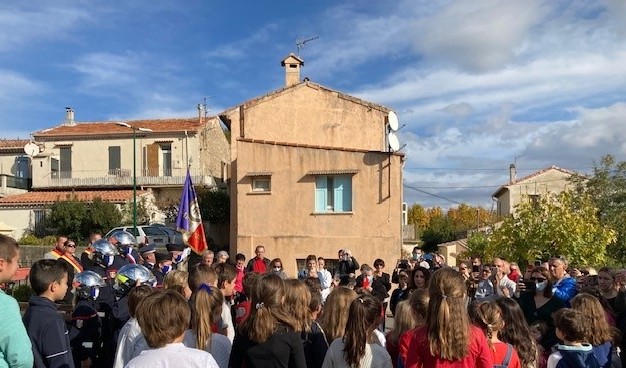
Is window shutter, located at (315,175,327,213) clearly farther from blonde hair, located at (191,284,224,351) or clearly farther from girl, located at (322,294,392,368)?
girl, located at (322,294,392,368)

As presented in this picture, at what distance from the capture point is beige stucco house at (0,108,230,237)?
45.0 m

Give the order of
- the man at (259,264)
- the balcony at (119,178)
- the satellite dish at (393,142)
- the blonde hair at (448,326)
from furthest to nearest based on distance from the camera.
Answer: the balcony at (119,178) → the satellite dish at (393,142) → the man at (259,264) → the blonde hair at (448,326)

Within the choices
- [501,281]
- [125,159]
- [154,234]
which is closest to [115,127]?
[125,159]

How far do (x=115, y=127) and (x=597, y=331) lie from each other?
4496 cm

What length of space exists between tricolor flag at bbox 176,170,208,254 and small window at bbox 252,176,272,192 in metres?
7.86

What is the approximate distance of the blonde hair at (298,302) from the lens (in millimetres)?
5039

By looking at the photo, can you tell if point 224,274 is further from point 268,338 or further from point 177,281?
point 268,338

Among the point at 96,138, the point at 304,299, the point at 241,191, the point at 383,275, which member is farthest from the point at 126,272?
the point at 96,138

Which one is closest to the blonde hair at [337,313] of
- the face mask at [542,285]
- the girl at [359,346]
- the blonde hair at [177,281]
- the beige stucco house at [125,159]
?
the girl at [359,346]

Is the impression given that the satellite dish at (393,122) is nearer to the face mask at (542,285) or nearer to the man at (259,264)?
the man at (259,264)

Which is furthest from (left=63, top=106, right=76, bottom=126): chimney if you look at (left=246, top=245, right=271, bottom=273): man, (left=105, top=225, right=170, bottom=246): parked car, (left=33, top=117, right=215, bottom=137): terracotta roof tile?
(left=246, top=245, right=271, bottom=273): man

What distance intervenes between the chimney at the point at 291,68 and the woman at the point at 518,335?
1107 inches

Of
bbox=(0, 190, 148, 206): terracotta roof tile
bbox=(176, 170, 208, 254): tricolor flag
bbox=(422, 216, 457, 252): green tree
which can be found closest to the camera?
bbox=(176, 170, 208, 254): tricolor flag

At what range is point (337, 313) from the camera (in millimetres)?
5246
